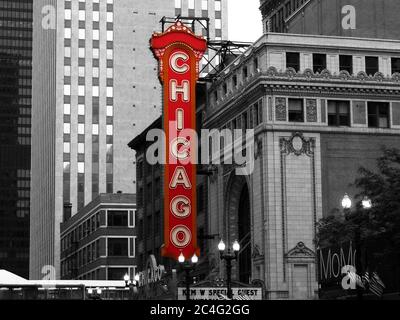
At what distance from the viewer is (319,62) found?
7038cm

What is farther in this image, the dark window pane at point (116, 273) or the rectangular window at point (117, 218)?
the rectangular window at point (117, 218)

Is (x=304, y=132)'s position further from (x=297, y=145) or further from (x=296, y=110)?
(x=296, y=110)

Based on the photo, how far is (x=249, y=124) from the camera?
71.8 meters

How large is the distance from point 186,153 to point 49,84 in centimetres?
11091

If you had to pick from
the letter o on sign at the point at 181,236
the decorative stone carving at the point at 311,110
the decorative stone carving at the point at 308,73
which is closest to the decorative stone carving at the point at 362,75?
the decorative stone carving at the point at 308,73

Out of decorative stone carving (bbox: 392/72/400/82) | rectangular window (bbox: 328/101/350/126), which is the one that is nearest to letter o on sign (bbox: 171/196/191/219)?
rectangular window (bbox: 328/101/350/126)

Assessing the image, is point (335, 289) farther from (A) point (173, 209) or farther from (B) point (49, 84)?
(B) point (49, 84)

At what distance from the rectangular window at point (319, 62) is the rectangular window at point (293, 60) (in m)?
1.34

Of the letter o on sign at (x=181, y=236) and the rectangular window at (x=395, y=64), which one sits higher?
the rectangular window at (x=395, y=64)

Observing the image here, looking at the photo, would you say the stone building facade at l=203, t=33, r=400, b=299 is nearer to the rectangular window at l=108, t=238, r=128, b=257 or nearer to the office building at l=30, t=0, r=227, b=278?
the rectangular window at l=108, t=238, r=128, b=257

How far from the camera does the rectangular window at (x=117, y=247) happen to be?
447 feet

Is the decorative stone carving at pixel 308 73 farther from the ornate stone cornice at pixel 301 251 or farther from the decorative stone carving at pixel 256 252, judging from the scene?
the decorative stone carving at pixel 256 252

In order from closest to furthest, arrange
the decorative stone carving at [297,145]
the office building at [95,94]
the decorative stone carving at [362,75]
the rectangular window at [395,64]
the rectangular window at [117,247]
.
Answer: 1. the decorative stone carving at [297,145]
2. the decorative stone carving at [362,75]
3. the rectangular window at [395,64]
4. the rectangular window at [117,247]
5. the office building at [95,94]
